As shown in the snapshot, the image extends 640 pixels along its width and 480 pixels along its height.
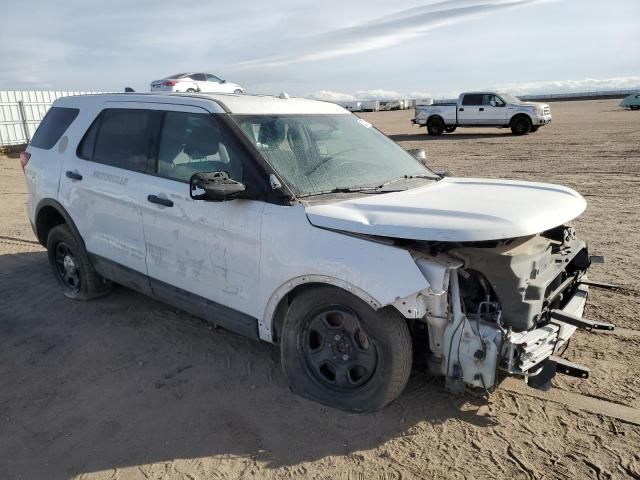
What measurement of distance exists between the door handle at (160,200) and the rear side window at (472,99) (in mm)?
22649

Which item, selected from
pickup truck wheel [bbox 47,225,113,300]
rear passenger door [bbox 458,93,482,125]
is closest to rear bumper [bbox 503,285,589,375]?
pickup truck wheel [bbox 47,225,113,300]

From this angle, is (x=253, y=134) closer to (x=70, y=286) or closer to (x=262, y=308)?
(x=262, y=308)

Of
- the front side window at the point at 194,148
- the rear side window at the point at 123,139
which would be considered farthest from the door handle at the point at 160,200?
the rear side window at the point at 123,139

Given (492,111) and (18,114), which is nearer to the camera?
(18,114)

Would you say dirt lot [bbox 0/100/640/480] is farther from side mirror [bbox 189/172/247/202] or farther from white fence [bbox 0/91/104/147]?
white fence [bbox 0/91/104/147]

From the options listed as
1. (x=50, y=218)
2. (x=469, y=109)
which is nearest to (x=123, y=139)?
(x=50, y=218)

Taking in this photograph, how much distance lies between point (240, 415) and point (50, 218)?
3328mm

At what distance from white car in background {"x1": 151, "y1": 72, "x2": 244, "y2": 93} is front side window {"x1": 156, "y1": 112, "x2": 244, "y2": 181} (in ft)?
52.5

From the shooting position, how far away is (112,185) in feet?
14.3

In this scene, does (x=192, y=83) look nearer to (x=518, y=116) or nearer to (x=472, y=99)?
(x=472, y=99)

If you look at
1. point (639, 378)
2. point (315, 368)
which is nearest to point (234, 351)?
point (315, 368)

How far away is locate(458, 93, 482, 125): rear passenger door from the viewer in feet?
79.4

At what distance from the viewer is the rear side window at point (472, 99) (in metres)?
24.1

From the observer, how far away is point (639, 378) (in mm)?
3562
